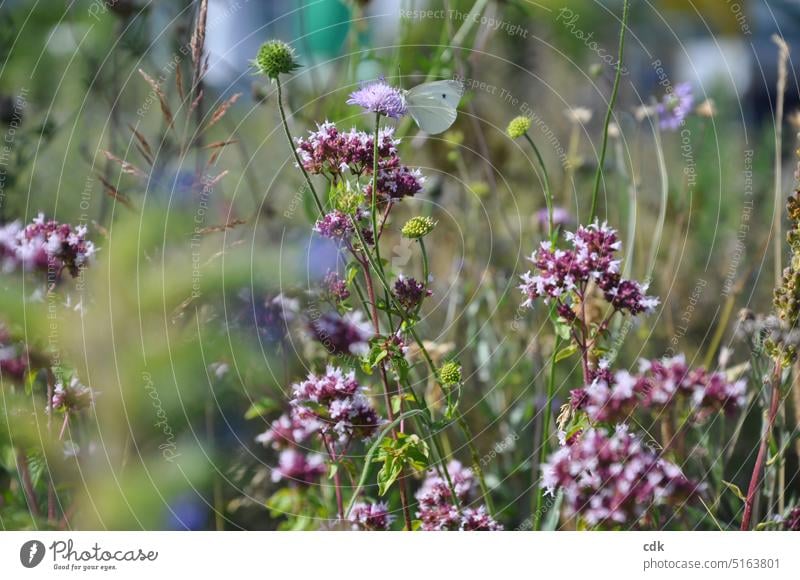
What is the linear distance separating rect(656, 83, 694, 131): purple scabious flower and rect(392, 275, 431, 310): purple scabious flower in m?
0.41

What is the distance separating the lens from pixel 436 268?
121cm

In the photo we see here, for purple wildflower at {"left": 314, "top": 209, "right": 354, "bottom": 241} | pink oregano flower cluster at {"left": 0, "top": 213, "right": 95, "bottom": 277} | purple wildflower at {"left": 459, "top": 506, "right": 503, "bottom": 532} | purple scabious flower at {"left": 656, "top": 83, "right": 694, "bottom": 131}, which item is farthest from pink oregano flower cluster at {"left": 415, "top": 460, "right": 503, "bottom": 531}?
purple scabious flower at {"left": 656, "top": 83, "right": 694, "bottom": 131}

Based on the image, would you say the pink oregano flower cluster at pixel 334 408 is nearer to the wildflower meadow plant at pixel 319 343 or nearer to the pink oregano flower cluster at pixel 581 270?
the wildflower meadow plant at pixel 319 343

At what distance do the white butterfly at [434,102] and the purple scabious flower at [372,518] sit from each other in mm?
313

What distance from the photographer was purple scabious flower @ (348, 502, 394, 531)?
2.39 ft

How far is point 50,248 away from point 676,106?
0.64 m

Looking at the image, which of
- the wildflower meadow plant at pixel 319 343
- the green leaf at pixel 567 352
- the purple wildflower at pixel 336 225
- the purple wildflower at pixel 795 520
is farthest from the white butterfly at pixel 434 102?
the purple wildflower at pixel 795 520

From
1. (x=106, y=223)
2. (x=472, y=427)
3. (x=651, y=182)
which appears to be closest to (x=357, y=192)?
(x=106, y=223)

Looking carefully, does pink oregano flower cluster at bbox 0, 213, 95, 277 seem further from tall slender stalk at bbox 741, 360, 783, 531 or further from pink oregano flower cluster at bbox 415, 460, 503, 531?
tall slender stalk at bbox 741, 360, 783, 531

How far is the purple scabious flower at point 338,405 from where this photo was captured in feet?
2.26

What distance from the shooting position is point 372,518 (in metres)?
0.73

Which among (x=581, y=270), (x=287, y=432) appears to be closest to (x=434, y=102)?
(x=581, y=270)

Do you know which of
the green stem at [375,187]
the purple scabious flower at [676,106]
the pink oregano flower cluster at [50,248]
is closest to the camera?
the green stem at [375,187]

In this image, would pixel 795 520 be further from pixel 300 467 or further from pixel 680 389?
pixel 300 467
